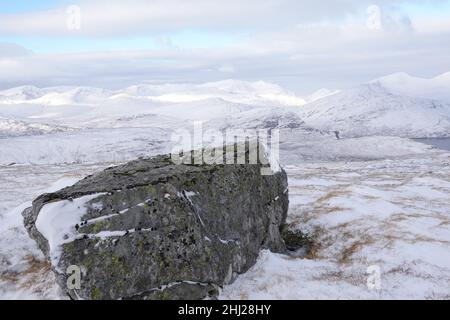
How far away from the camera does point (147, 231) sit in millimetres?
18406

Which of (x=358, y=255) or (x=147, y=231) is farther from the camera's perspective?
(x=358, y=255)

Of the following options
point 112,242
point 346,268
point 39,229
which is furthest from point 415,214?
point 39,229

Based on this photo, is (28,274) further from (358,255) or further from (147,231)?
(358,255)

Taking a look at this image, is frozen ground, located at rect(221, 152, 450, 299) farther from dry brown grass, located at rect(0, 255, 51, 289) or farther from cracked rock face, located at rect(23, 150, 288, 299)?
dry brown grass, located at rect(0, 255, 51, 289)

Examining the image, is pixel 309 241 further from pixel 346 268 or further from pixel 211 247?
pixel 211 247

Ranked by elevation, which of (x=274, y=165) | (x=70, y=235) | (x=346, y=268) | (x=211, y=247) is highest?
(x=274, y=165)

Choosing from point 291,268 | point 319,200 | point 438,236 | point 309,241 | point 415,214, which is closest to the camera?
point 291,268

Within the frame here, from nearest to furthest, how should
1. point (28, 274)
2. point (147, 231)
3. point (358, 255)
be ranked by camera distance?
point (147, 231) → point (28, 274) → point (358, 255)

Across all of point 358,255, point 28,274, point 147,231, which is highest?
point 147,231

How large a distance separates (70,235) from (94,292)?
8.34 feet

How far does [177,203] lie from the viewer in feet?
63.6

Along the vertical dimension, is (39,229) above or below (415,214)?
above

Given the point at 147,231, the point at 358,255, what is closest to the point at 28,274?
the point at 147,231

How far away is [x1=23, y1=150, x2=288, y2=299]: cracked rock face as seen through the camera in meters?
17.2
